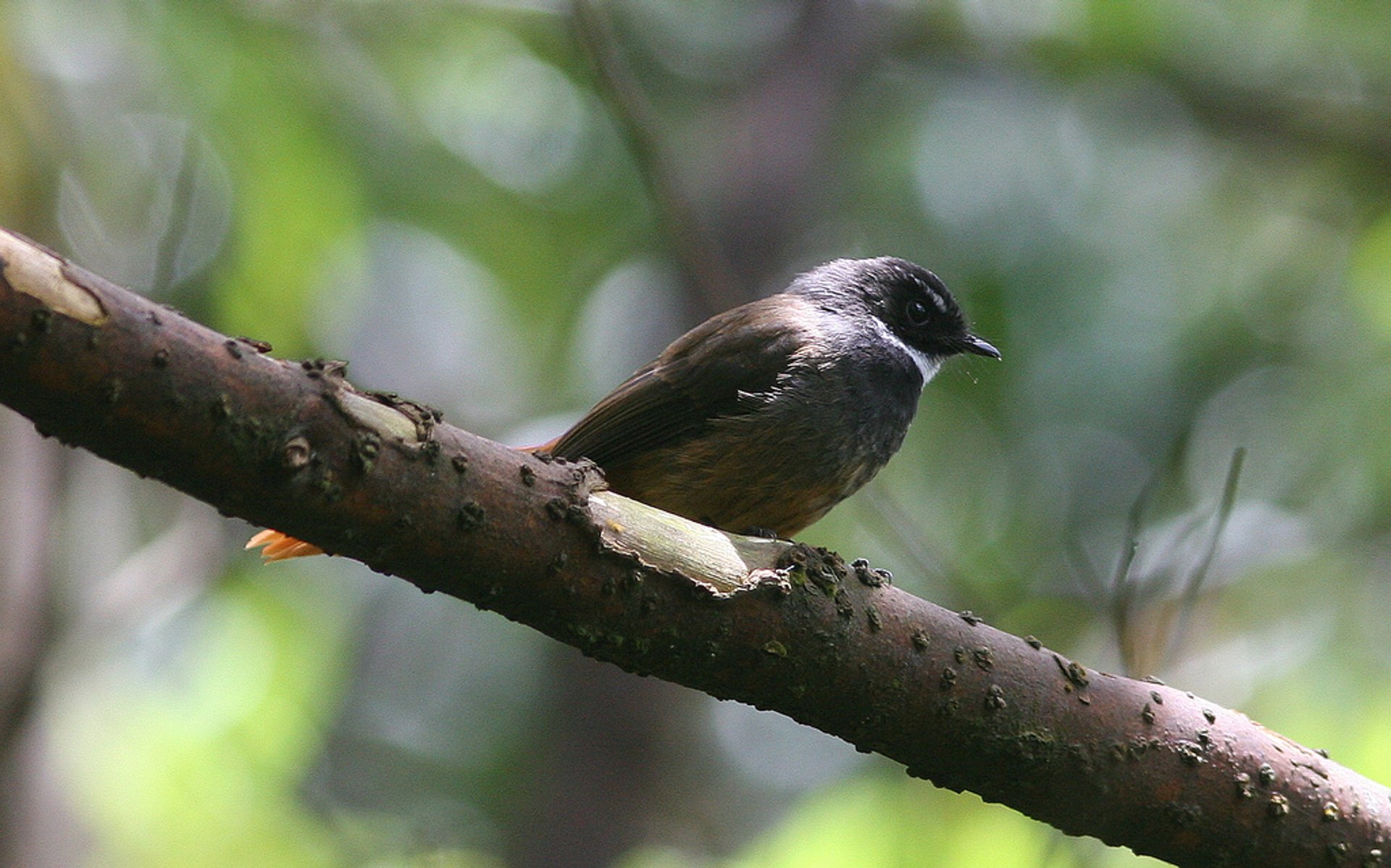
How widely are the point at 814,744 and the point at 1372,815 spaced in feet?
22.8

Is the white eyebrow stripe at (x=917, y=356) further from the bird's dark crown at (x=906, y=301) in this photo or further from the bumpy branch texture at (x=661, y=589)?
the bumpy branch texture at (x=661, y=589)

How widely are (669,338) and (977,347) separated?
244cm

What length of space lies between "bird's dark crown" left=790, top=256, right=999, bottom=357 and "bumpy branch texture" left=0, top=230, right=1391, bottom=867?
2281 mm

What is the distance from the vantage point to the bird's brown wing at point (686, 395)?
165 inches

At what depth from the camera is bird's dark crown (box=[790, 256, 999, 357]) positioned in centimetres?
511

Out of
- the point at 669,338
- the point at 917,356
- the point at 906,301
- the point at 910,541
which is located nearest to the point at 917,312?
the point at 906,301

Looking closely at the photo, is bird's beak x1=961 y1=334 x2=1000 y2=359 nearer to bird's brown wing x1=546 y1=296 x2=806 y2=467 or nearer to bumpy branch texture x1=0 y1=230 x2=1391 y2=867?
bird's brown wing x1=546 y1=296 x2=806 y2=467

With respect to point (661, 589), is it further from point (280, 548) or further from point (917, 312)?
point (917, 312)

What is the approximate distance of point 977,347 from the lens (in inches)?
205

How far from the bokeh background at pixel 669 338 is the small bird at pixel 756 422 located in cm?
42

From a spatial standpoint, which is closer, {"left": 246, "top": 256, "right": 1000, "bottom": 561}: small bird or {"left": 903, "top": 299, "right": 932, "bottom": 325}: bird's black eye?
{"left": 246, "top": 256, "right": 1000, "bottom": 561}: small bird

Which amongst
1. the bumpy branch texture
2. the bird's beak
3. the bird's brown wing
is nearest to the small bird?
the bird's brown wing

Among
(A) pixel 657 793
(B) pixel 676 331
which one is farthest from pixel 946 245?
(A) pixel 657 793

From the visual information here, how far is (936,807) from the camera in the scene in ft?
12.3
